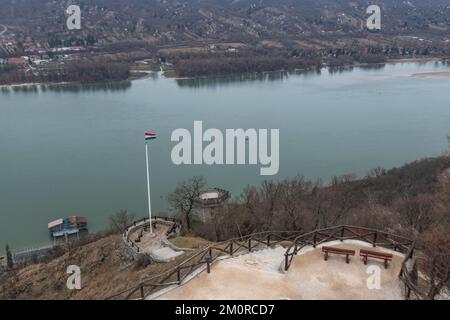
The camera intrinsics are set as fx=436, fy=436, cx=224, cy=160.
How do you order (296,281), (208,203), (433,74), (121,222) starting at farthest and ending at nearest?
(433,74), (208,203), (121,222), (296,281)

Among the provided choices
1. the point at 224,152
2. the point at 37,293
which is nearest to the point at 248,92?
the point at 224,152

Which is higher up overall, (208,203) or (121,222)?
(208,203)

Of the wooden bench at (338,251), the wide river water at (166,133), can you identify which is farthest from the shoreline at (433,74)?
the wooden bench at (338,251)

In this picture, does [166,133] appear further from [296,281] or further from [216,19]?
[216,19]

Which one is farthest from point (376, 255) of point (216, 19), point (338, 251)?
point (216, 19)

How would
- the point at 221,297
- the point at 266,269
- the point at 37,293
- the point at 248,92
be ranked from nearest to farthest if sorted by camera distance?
the point at 221,297
the point at 266,269
the point at 37,293
the point at 248,92
